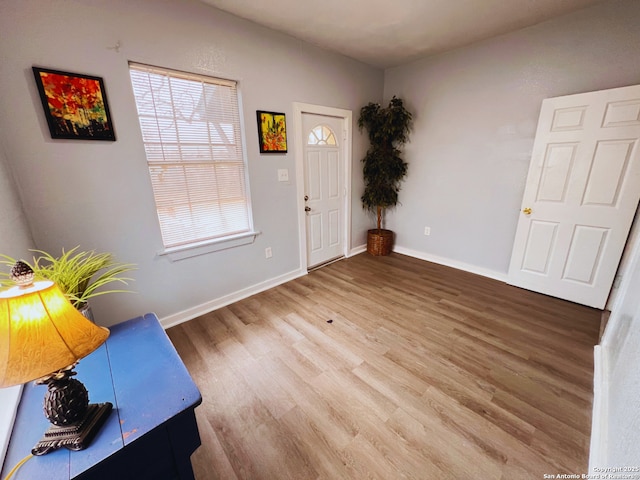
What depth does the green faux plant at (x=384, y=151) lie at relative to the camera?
3.35 meters

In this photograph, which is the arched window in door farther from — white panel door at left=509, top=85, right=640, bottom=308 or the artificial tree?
white panel door at left=509, top=85, right=640, bottom=308

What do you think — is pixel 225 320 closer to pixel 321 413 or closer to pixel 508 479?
pixel 321 413

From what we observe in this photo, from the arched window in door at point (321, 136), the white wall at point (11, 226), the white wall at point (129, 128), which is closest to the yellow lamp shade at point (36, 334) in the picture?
the white wall at point (11, 226)

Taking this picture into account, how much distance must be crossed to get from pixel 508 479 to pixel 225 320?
215 cm

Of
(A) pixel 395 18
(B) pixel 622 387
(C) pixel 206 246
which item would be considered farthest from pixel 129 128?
(B) pixel 622 387

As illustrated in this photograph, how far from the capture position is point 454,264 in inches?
138

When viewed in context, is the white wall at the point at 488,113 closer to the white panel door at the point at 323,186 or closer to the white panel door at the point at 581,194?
the white panel door at the point at 581,194

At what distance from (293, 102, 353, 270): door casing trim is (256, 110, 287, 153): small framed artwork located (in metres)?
0.16

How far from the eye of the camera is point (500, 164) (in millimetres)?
2910

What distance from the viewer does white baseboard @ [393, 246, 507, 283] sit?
3.14m

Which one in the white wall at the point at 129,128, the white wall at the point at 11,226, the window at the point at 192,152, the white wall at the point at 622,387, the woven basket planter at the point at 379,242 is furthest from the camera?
the woven basket planter at the point at 379,242

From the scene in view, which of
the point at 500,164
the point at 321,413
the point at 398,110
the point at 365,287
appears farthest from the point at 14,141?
the point at 500,164

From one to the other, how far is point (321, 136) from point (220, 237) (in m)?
1.74

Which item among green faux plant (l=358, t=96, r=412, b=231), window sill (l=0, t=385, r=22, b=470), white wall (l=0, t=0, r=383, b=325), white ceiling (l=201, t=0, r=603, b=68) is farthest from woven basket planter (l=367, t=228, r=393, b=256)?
window sill (l=0, t=385, r=22, b=470)
